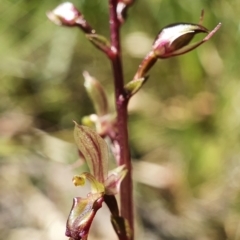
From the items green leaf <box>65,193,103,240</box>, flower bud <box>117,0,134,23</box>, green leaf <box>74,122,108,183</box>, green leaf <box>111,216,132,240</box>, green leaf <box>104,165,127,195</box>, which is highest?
flower bud <box>117,0,134,23</box>

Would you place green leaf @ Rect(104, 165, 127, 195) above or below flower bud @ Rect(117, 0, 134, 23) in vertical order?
below

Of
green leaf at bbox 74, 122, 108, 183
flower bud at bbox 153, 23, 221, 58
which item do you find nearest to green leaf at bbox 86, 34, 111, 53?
flower bud at bbox 153, 23, 221, 58

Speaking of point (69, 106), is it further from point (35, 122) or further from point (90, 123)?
point (90, 123)

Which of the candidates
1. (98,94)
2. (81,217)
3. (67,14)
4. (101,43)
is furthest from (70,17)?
(81,217)

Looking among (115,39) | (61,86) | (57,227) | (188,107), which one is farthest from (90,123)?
(61,86)

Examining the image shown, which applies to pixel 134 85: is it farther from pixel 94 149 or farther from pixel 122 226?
pixel 122 226

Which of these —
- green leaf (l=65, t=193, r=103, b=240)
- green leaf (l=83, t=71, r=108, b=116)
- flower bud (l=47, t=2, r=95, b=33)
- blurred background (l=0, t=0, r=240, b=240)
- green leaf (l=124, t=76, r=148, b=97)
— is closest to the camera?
green leaf (l=65, t=193, r=103, b=240)

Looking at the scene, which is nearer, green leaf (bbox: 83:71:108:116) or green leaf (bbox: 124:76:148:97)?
green leaf (bbox: 124:76:148:97)

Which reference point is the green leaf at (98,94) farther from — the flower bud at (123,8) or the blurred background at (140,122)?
the blurred background at (140,122)

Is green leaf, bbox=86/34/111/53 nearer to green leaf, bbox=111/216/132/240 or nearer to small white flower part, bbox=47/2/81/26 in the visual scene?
small white flower part, bbox=47/2/81/26
